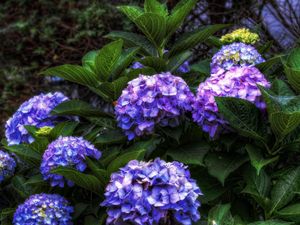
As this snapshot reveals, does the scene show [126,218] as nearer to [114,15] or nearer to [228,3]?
[228,3]

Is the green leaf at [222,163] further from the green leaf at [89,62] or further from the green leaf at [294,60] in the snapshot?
the green leaf at [89,62]

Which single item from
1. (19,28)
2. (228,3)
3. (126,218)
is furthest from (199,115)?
(19,28)

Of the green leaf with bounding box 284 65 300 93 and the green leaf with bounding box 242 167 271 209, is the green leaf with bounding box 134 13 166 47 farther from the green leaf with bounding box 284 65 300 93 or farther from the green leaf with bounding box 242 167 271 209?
the green leaf with bounding box 242 167 271 209

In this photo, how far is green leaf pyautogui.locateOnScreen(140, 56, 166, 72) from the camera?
87.8 inches

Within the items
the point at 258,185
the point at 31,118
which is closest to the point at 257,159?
the point at 258,185

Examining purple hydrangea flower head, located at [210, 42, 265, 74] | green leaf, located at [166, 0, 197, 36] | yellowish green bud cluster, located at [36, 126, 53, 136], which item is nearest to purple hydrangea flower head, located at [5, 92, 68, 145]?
yellowish green bud cluster, located at [36, 126, 53, 136]

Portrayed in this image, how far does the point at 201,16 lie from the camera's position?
434 cm

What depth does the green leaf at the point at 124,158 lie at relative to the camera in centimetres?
188

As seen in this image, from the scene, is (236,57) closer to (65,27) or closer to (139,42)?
(139,42)

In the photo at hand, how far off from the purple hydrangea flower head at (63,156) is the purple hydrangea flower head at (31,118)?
0.31 m

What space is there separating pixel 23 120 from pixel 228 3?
7.53ft

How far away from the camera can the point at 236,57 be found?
2.20 meters

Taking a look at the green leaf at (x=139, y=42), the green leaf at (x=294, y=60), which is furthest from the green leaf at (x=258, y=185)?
the green leaf at (x=139, y=42)

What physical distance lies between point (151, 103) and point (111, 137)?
0.20 metres
